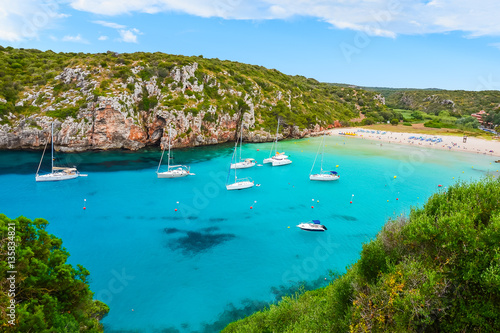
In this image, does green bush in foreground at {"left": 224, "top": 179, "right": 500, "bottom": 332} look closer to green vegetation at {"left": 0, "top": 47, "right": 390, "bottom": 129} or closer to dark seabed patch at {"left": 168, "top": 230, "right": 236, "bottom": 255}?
dark seabed patch at {"left": 168, "top": 230, "right": 236, "bottom": 255}

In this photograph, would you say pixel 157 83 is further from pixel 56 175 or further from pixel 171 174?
pixel 56 175

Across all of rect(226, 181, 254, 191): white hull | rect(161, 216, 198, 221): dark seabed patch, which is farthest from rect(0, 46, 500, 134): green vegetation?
rect(161, 216, 198, 221): dark seabed patch

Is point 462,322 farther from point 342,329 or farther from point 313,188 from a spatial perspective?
point 313,188

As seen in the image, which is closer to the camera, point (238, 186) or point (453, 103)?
point (238, 186)

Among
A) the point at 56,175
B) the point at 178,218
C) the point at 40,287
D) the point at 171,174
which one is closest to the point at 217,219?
the point at 178,218

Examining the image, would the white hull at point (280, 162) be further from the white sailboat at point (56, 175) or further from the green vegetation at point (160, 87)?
the white sailboat at point (56, 175)

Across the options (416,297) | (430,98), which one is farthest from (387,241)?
(430,98)

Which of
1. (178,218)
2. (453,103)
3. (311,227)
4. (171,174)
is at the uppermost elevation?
(453,103)
